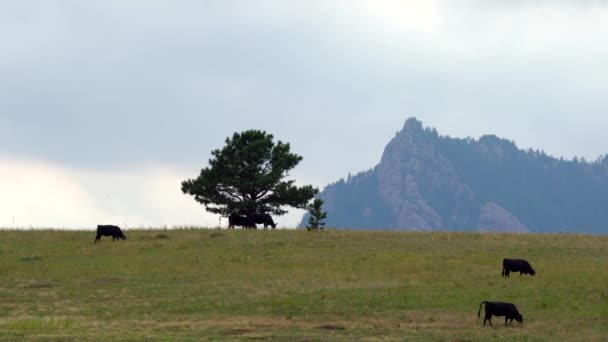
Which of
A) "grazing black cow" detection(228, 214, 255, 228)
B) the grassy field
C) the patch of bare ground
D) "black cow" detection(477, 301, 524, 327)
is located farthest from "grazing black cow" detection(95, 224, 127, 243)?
"black cow" detection(477, 301, 524, 327)

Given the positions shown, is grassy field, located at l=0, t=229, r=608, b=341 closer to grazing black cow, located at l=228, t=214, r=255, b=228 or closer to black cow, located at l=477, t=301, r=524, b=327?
black cow, located at l=477, t=301, r=524, b=327

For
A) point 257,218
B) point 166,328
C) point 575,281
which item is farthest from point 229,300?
point 257,218

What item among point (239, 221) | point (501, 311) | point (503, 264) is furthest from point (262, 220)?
point (501, 311)

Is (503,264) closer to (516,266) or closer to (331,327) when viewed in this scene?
(516,266)

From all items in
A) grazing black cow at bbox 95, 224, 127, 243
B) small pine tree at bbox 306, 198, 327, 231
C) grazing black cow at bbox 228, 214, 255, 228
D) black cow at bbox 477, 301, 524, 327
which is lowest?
black cow at bbox 477, 301, 524, 327

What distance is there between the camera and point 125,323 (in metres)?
30.4

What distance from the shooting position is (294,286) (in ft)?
130

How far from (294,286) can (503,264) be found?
999 cm

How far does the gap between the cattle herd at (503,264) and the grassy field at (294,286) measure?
520 mm

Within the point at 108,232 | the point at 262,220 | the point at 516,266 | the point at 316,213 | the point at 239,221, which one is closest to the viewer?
the point at 516,266

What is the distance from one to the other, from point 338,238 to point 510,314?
85.2ft

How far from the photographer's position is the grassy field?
2884 centimetres

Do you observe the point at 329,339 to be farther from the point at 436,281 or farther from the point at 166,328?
the point at 436,281

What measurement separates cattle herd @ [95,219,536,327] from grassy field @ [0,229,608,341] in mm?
520
